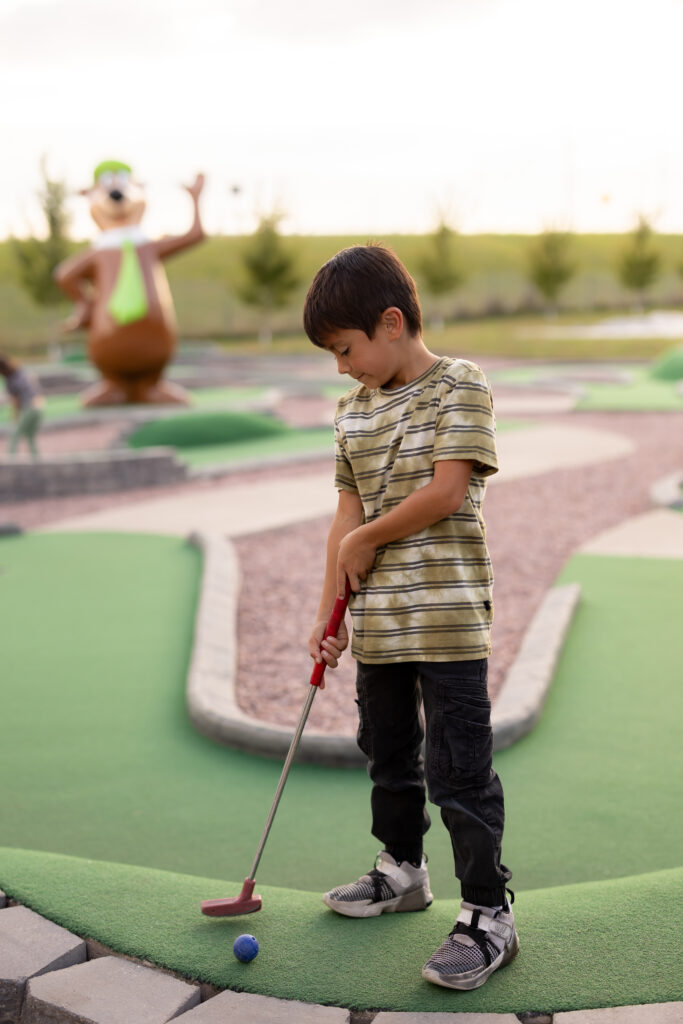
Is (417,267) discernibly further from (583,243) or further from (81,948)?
(81,948)

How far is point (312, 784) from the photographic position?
11.3ft

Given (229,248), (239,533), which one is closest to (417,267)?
(229,248)

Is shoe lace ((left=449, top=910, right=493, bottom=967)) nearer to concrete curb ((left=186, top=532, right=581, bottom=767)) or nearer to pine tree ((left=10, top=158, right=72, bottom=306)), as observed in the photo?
concrete curb ((left=186, top=532, right=581, bottom=767))

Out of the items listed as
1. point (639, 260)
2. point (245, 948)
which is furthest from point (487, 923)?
point (639, 260)

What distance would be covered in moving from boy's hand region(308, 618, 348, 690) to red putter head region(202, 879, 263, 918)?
0.54m

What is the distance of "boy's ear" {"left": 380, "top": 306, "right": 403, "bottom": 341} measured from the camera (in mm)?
2146

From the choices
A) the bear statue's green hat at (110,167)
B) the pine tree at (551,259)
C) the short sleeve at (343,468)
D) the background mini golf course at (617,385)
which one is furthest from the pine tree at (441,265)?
the short sleeve at (343,468)

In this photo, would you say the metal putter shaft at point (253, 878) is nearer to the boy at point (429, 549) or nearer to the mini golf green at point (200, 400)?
the boy at point (429, 549)

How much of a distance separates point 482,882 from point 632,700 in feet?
6.69

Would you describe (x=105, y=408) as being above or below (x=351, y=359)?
below

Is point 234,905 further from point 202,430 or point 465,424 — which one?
point 202,430

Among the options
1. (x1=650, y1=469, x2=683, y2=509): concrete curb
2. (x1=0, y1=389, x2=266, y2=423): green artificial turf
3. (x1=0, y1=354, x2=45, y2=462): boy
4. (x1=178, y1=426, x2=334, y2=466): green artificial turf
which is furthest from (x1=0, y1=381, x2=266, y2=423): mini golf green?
(x1=650, y1=469, x2=683, y2=509): concrete curb

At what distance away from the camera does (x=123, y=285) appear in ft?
51.4

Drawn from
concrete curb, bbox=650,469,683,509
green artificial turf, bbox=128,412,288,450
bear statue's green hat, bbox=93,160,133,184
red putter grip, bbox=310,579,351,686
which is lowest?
green artificial turf, bbox=128,412,288,450
